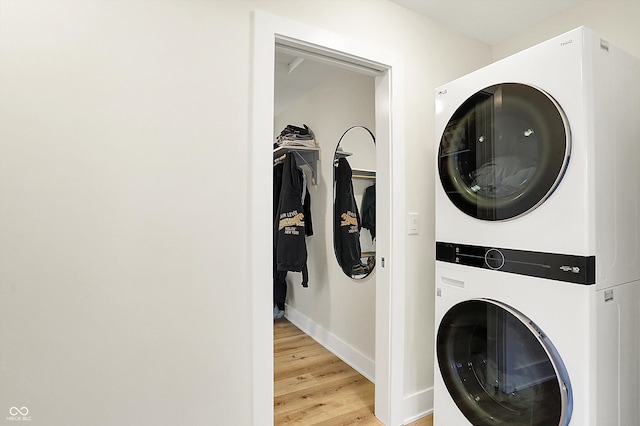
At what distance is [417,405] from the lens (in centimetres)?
194

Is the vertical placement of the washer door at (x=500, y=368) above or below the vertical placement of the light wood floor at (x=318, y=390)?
above

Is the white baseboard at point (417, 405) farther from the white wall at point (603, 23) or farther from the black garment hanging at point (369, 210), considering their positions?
the white wall at point (603, 23)

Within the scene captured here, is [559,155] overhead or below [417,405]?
overhead

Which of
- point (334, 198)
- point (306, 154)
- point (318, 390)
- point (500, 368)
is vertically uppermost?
point (306, 154)

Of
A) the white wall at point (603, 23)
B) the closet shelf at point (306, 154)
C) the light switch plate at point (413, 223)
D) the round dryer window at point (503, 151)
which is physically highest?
the white wall at point (603, 23)

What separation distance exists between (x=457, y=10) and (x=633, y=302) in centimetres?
170

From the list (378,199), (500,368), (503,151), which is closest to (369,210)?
(378,199)

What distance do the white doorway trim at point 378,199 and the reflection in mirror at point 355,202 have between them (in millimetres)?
608

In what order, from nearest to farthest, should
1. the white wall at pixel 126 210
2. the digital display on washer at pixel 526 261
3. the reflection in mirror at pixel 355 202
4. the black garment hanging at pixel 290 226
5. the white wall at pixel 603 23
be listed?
1. the white wall at pixel 126 210
2. the digital display on washer at pixel 526 261
3. the white wall at pixel 603 23
4. the reflection in mirror at pixel 355 202
5. the black garment hanging at pixel 290 226

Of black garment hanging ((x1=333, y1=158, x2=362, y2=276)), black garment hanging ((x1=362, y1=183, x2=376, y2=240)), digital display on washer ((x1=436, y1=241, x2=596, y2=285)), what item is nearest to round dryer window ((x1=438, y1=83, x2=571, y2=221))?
digital display on washer ((x1=436, y1=241, x2=596, y2=285))

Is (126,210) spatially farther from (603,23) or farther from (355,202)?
(603,23)

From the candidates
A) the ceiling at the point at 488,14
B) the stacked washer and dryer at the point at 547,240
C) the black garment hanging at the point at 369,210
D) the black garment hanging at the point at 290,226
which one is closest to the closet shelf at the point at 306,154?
the black garment hanging at the point at 290,226

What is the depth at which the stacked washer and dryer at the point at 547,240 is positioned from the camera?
1189 millimetres

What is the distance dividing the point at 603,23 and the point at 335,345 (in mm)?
2762
